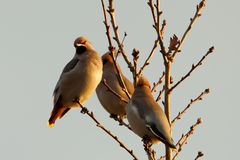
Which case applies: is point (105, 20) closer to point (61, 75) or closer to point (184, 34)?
point (184, 34)

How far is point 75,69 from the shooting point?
265 inches

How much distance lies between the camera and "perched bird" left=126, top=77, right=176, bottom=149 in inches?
207

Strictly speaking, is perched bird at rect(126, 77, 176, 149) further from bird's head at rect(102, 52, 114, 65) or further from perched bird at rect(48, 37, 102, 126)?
bird's head at rect(102, 52, 114, 65)

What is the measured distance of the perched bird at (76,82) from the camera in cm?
656

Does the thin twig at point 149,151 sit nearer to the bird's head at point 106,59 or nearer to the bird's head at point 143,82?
the bird's head at point 143,82

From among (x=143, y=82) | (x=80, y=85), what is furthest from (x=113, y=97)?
(x=143, y=82)

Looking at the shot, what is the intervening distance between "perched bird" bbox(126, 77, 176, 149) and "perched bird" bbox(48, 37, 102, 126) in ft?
2.75

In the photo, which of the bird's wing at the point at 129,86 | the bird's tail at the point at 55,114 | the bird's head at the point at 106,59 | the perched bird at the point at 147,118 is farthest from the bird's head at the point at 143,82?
the bird's head at the point at 106,59

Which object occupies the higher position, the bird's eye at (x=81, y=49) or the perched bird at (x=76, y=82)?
the bird's eye at (x=81, y=49)

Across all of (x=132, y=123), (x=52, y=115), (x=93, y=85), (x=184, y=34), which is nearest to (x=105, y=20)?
(x=184, y=34)

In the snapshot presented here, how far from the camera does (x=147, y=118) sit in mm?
5605

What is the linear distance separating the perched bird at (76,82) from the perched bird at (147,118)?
2.75 ft

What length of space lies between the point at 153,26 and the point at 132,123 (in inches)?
45.5

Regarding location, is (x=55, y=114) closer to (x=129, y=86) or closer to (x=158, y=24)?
(x=129, y=86)
